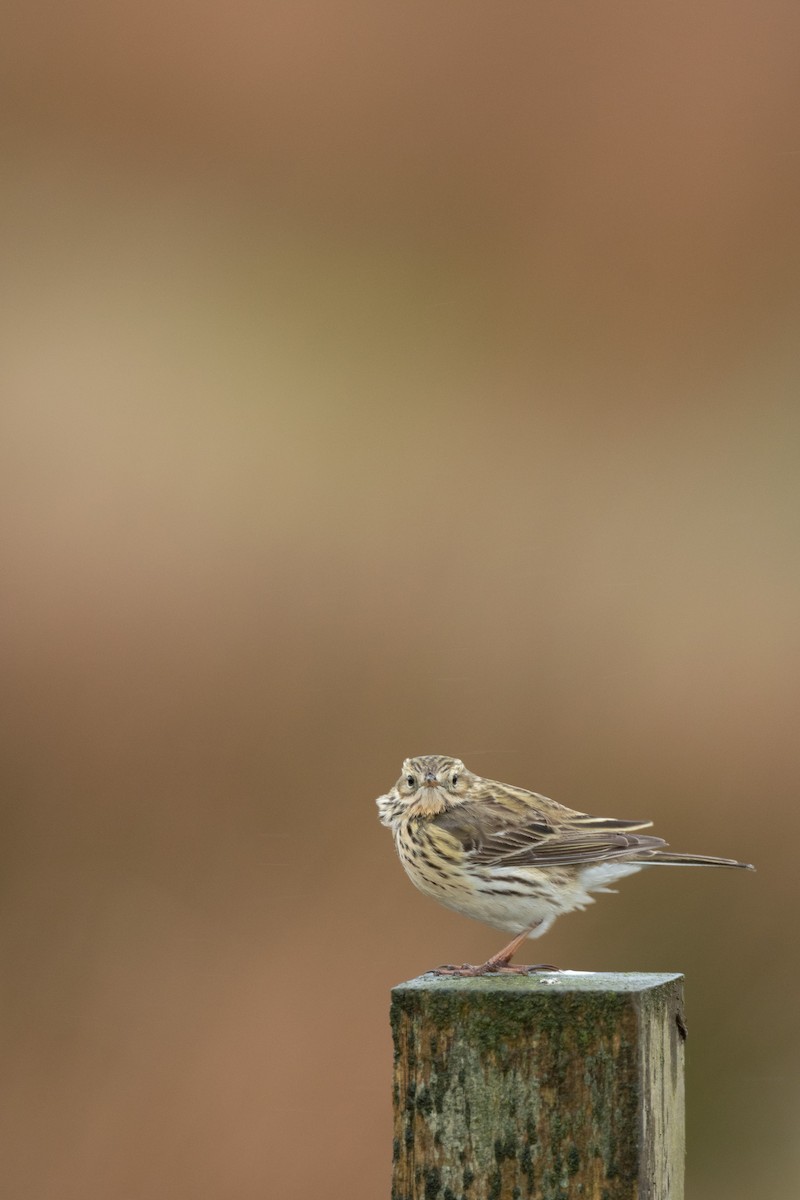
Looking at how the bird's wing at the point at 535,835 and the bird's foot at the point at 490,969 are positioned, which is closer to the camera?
the bird's foot at the point at 490,969

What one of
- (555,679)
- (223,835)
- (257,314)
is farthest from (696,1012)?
(257,314)

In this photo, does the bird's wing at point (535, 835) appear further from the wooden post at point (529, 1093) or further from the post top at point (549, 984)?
the wooden post at point (529, 1093)

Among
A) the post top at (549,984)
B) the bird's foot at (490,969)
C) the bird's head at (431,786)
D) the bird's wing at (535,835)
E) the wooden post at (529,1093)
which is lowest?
the wooden post at (529,1093)

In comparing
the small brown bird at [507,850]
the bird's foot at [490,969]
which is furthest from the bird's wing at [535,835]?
the bird's foot at [490,969]

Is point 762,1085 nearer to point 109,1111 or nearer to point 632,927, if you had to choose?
point 632,927

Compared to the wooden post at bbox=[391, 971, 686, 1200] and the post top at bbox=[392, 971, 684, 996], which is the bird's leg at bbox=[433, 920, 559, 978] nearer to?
the post top at bbox=[392, 971, 684, 996]

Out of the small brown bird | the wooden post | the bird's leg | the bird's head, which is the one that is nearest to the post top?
the wooden post

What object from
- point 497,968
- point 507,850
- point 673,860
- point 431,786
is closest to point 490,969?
point 497,968
